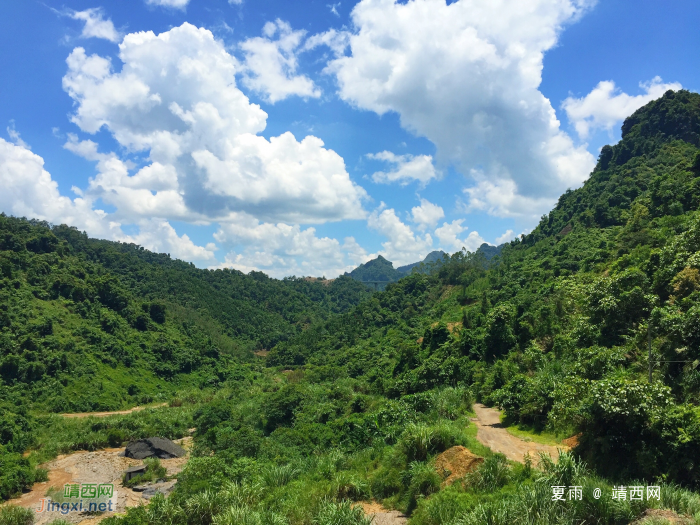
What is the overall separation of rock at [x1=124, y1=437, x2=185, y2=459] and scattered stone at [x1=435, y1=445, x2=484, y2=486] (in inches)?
993

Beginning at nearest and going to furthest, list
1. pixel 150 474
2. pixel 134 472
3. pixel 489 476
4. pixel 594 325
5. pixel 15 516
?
pixel 489 476 → pixel 15 516 → pixel 594 325 → pixel 150 474 → pixel 134 472

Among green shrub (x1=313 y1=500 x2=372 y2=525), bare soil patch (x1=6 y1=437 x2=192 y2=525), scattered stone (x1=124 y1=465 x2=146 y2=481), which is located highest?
green shrub (x1=313 y1=500 x2=372 y2=525)

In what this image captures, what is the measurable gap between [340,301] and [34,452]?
363ft

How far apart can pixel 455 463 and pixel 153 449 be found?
27355mm

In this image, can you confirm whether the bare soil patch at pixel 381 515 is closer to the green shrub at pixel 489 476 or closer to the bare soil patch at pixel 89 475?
the green shrub at pixel 489 476

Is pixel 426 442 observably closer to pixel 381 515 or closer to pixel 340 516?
pixel 381 515

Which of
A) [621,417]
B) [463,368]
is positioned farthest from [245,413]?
[621,417]

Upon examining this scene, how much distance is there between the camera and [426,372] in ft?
102

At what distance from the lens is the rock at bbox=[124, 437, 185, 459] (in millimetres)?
31109

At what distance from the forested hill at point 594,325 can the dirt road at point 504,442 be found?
1155 mm

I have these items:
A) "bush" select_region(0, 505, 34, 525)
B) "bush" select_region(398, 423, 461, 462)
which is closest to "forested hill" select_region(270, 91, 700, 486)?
"bush" select_region(398, 423, 461, 462)

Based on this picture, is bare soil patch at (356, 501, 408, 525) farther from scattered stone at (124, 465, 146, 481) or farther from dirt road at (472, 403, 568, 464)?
scattered stone at (124, 465, 146, 481)

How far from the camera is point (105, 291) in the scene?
65000mm

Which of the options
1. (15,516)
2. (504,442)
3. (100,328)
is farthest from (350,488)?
(100,328)
